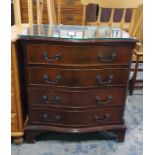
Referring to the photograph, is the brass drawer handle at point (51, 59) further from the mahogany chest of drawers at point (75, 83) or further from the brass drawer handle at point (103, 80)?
the brass drawer handle at point (103, 80)

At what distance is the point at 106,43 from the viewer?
4.20ft

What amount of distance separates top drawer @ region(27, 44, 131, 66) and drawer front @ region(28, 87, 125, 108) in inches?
7.9

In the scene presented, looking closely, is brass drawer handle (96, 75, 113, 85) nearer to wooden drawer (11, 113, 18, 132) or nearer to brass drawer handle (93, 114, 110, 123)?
brass drawer handle (93, 114, 110, 123)

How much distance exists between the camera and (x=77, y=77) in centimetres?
134

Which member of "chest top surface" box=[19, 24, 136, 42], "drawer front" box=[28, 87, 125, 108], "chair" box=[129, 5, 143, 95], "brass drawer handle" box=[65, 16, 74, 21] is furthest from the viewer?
"brass drawer handle" box=[65, 16, 74, 21]

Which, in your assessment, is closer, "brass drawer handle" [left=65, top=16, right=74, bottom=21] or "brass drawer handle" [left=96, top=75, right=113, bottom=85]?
"brass drawer handle" [left=96, top=75, right=113, bottom=85]

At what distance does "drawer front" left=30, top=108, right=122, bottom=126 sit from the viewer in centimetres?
145

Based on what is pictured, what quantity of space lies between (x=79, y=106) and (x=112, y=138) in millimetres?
404

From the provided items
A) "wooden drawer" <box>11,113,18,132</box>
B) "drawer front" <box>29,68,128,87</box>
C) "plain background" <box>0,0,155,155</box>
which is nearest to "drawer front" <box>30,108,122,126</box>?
"wooden drawer" <box>11,113,18,132</box>
